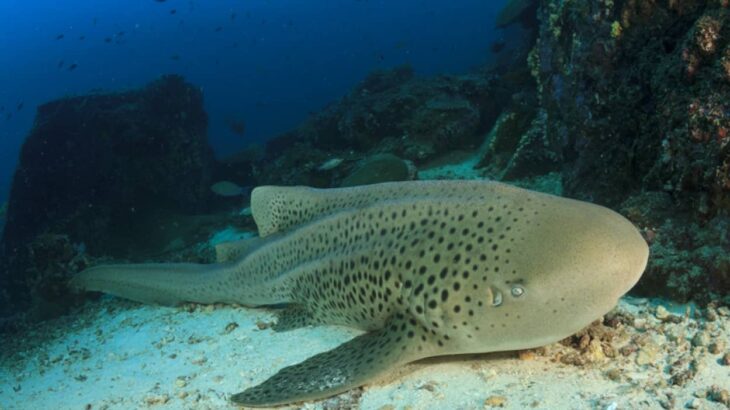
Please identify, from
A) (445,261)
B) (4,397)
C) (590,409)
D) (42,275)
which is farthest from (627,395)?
(42,275)

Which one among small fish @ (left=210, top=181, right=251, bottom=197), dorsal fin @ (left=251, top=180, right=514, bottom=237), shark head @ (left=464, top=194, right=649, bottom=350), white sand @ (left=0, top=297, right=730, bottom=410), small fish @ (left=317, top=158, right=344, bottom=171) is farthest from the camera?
small fish @ (left=210, top=181, right=251, bottom=197)

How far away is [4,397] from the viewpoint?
5.34 metres

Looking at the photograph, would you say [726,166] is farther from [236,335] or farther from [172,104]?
[172,104]

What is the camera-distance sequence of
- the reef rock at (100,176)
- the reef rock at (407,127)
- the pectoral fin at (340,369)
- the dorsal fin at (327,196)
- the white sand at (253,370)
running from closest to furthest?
the white sand at (253,370), the pectoral fin at (340,369), the dorsal fin at (327,196), the reef rock at (407,127), the reef rock at (100,176)

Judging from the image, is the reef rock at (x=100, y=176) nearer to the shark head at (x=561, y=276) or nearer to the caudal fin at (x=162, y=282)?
the caudal fin at (x=162, y=282)

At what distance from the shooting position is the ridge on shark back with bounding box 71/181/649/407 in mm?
2951

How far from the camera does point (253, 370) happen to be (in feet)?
14.2

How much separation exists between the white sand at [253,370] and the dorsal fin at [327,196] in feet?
3.72

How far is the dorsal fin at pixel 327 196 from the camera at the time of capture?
3.99m

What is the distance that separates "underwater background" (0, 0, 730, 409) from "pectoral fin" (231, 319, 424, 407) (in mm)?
142

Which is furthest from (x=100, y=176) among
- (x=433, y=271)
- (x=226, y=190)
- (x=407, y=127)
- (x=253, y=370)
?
(x=433, y=271)

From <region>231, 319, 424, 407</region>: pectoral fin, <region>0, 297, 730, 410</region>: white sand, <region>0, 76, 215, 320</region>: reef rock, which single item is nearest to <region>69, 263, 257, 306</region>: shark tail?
<region>0, 297, 730, 410</region>: white sand

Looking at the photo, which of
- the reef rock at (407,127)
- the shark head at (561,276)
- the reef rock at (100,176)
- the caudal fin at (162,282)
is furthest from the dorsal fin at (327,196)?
Answer: the reef rock at (100,176)

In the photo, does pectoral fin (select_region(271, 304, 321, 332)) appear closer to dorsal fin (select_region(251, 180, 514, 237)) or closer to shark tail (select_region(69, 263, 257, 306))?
shark tail (select_region(69, 263, 257, 306))
